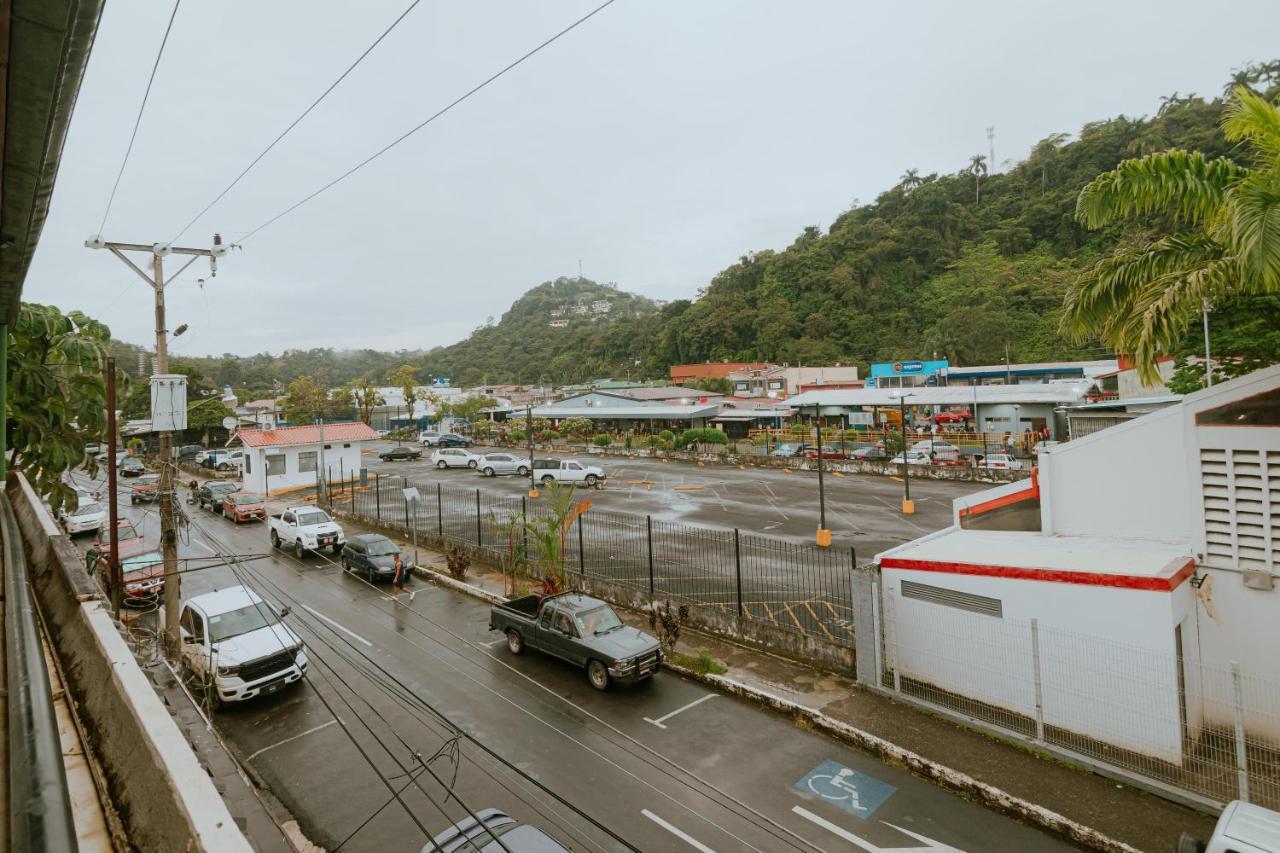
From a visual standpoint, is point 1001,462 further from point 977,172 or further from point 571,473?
point 977,172

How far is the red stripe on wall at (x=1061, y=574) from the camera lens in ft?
29.8

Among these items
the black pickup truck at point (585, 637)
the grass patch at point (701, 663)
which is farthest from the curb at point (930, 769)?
the black pickup truck at point (585, 637)

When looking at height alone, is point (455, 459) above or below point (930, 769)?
above

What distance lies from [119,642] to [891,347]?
86900mm

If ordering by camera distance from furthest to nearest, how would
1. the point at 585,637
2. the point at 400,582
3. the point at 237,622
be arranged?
1. the point at 400,582
2. the point at 237,622
3. the point at 585,637

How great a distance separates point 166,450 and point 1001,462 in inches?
1370

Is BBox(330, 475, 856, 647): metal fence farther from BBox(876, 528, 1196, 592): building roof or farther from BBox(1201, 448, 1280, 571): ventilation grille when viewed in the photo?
BBox(1201, 448, 1280, 571): ventilation grille

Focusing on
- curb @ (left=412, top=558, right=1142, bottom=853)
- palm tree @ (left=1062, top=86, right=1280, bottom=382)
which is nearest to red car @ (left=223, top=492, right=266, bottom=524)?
curb @ (left=412, top=558, right=1142, bottom=853)

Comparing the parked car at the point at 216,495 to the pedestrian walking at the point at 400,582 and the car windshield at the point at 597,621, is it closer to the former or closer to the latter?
the pedestrian walking at the point at 400,582

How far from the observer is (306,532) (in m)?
23.7

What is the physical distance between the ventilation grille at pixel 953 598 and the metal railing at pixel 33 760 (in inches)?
471

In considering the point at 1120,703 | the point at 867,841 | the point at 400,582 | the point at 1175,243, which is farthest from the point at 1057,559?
the point at 400,582

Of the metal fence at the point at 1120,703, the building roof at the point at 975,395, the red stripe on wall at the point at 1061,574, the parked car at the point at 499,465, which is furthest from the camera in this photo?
the building roof at the point at 975,395

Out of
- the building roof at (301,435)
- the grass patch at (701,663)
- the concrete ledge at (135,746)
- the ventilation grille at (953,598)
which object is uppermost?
the building roof at (301,435)
